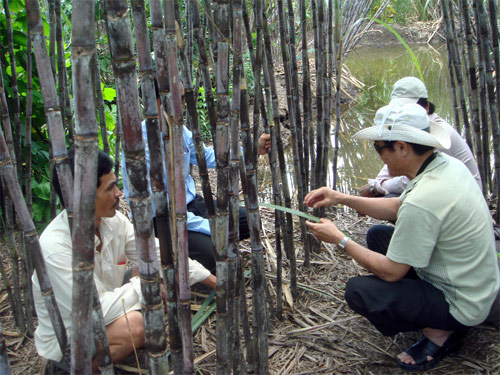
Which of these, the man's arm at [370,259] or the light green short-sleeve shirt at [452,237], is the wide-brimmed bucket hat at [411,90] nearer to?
the light green short-sleeve shirt at [452,237]

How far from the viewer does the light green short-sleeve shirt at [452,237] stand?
1.61 metres

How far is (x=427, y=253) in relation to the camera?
1.63 m

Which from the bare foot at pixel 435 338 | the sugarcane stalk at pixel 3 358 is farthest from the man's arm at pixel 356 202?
the sugarcane stalk at pixel 3 358

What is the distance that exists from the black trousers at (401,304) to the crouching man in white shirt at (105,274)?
0.66 m

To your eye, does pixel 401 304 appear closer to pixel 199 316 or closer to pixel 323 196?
pixel 323 196

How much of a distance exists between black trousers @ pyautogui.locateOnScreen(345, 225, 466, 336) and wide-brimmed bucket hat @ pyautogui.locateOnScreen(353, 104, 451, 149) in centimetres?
53

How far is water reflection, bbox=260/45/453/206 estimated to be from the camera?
410 cm

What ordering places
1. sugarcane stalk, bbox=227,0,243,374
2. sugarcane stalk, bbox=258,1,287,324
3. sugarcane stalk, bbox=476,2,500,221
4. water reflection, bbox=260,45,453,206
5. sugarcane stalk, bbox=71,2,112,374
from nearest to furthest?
sugarcane stalk, bbox=71,2,112,374 → sugarcane stalk, bbox=227,0,243,374 → sugarcane stalk, bbox=258,1,287,324 → sugarcane stalk, bbox=476,2,500,221 → water reflection, bbox=260,45,453,206

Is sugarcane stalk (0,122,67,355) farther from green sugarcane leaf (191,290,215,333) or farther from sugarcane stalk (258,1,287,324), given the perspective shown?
green sugarcane leaf (191,290,215,333)

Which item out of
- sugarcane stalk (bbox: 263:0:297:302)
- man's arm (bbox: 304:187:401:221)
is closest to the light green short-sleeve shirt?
man's arm (bbox: 304:187:401:221)

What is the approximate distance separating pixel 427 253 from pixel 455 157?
101cm

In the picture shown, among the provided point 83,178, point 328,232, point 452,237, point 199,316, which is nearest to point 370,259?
point 328,232

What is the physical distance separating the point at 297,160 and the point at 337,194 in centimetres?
24

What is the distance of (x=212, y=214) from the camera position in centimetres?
121
